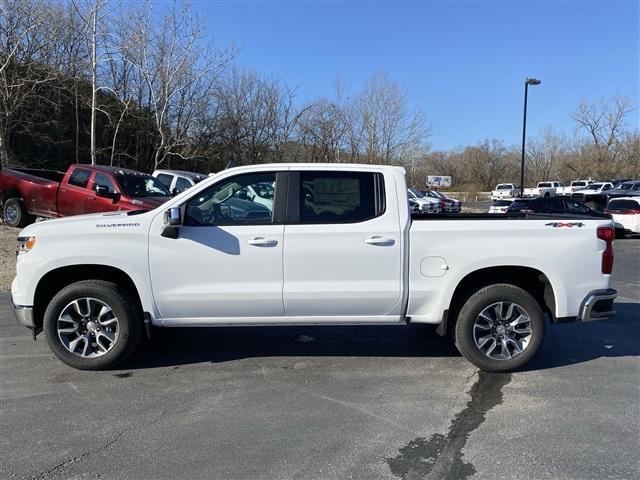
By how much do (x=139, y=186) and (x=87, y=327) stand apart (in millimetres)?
8903

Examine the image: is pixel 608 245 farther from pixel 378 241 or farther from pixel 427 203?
pixel 427 203

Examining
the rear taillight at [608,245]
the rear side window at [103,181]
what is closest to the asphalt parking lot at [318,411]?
the rear taillight at [608,245]

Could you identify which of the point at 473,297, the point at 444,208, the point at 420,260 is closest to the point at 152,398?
the point at 420,260

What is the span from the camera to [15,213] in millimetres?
14203

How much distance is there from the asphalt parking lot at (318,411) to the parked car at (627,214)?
1560cm

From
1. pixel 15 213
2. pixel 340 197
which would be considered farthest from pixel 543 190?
pixel 340 197

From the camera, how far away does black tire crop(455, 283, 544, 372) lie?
4.79 m

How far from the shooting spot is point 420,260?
4.74 m

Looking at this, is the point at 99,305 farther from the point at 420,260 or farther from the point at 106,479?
the point at 420,260

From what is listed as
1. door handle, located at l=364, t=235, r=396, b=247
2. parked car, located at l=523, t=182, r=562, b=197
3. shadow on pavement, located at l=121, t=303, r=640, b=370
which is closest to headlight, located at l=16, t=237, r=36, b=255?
shadow on pavement, located at l=121, t=303, r=640, b=370

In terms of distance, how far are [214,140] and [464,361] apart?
3124 cm

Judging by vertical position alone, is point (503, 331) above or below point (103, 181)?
below

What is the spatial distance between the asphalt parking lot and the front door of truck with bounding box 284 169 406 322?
2.21 feet

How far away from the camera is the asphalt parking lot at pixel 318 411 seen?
328cm
